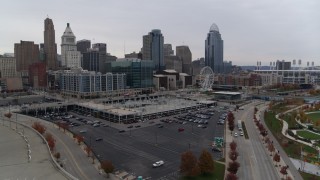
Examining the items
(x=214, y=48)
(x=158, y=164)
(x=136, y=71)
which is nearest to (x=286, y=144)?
(x=158, y=164)

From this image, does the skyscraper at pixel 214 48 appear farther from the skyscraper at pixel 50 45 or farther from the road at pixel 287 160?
the road at pixel 287 160

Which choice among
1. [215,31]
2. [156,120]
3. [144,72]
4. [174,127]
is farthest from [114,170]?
[215,31]

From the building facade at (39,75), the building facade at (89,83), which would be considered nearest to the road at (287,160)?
the building facade at (89,83)

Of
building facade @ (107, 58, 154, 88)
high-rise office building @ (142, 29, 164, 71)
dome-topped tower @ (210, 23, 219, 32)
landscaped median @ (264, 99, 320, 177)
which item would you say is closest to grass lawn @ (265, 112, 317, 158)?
landscaped median @ (264, 99, 320, 177)

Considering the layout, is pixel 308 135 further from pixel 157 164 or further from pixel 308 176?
pixel 157 164

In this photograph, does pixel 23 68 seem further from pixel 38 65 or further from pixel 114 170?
pixel 114 170
